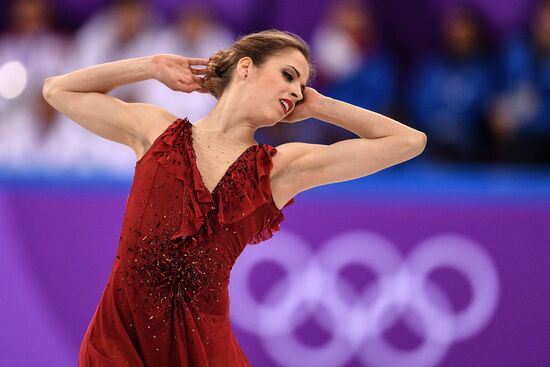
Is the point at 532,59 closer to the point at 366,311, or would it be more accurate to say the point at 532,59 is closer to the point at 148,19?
the point at 366,311

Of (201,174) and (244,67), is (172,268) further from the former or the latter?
(244,67)

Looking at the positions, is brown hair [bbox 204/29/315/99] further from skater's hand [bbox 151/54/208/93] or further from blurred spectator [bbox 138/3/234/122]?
blurred spectator [bbox 138/3/234/122]

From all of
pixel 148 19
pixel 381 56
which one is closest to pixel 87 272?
pixel 148 19

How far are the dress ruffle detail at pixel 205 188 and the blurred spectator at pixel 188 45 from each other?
3.67 metres

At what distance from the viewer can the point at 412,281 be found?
632 cm

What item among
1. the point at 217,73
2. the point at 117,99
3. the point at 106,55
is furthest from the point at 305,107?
the point at 106,55

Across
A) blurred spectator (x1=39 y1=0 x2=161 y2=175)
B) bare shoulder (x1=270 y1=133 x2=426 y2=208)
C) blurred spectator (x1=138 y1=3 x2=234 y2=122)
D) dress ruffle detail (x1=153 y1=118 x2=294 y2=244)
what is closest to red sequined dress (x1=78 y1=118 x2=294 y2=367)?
dress ruffle detail (x1=153 y1=118 x2=294 y2=244)

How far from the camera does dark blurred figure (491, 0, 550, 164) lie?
284 inches

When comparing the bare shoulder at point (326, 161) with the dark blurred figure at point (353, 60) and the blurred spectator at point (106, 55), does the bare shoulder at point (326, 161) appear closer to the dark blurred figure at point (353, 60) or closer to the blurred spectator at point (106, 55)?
the blurred spectator at point (106, 55)

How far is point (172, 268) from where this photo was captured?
337 cm

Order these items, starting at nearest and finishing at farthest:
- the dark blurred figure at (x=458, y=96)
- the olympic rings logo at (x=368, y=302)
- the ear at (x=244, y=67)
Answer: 1. the ear at (x=244, y=67)
2. the olympic rings logo at (x=368, y=302)
3. the dark blurred figure at (x=458, y=96)

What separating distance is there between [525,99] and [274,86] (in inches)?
172

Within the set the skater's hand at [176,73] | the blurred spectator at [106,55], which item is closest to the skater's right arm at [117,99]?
the skater's hand at [176,73]

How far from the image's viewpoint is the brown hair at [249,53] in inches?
145
